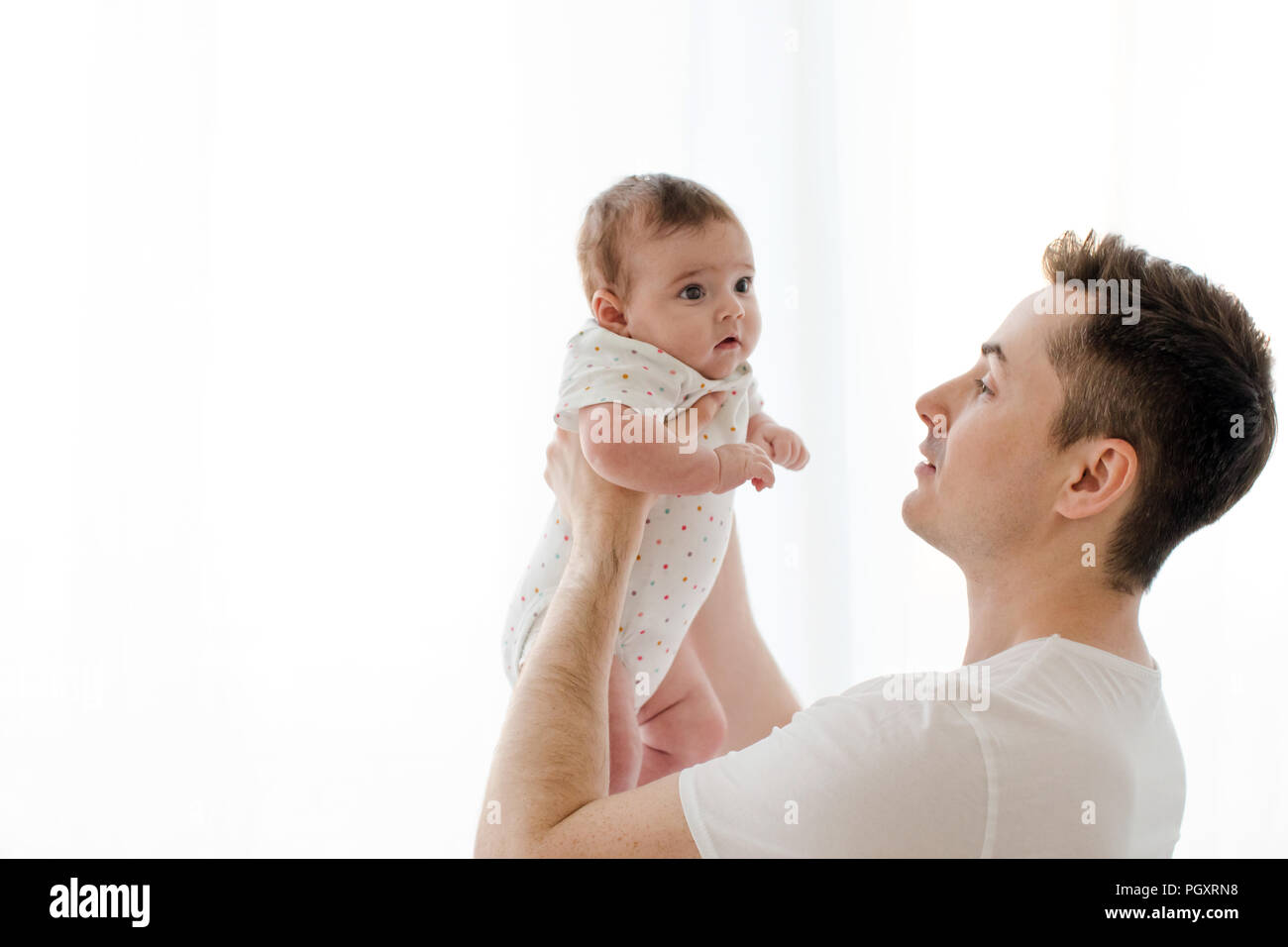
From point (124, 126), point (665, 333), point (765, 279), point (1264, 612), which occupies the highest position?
point (124, 126)

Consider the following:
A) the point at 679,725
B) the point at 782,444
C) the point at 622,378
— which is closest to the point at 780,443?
the point at 782,444

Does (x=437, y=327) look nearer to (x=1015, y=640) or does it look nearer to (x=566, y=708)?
(x=566, y=708)

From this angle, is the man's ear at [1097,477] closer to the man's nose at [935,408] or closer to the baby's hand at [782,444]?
the man's nose at [935,408]

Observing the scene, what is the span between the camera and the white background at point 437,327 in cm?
209

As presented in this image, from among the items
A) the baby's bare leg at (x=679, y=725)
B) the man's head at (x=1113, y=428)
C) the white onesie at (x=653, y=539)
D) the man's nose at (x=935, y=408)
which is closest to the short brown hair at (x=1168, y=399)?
the man's head at (x=1113, y=428)

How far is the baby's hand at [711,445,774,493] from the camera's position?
1195 millimetres

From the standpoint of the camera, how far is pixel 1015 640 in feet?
3.59

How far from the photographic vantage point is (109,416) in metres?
2.09

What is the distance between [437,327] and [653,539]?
1042 millimetres

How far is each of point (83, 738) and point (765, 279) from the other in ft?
5.47

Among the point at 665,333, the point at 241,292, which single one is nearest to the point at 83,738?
the point at 241,292

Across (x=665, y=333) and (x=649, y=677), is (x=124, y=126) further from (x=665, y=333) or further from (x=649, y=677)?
(x=649, y=677)

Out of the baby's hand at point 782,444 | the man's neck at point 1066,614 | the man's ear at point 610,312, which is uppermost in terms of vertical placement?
the man's ear at point 610,312

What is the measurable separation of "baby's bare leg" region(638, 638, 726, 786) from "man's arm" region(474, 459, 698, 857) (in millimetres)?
256
